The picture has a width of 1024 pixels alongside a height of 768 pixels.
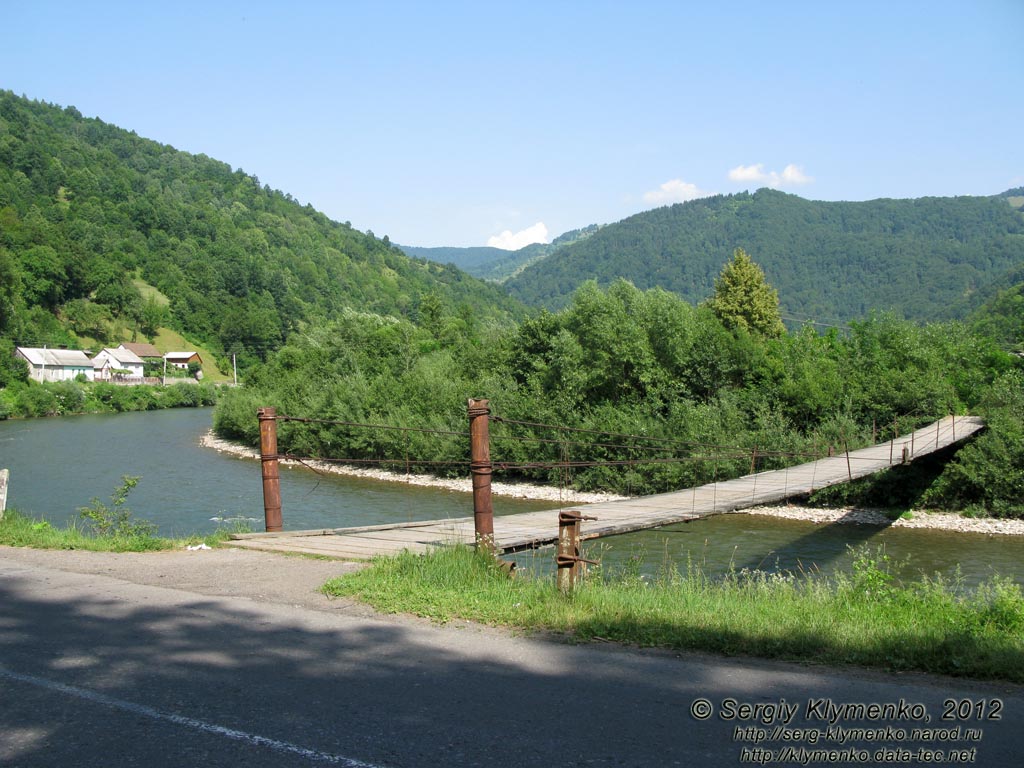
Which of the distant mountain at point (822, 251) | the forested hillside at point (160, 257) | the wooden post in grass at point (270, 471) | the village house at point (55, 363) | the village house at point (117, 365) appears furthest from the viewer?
the distant mountain at point (822, 251)

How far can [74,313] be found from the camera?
7481cm

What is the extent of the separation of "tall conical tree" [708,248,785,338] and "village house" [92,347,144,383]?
1875 inches

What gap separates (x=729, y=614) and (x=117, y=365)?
237ft

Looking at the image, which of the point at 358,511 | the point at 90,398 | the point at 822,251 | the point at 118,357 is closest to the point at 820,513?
the point at 358,511

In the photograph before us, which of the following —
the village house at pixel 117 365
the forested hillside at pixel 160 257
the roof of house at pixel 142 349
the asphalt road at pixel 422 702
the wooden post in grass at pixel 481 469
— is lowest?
the asphalt road at pixel 422 702

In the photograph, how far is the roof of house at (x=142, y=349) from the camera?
235 feet

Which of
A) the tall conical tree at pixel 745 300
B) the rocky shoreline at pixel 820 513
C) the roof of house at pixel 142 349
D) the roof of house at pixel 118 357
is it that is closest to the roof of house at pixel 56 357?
the roof of house at pixel 118 357

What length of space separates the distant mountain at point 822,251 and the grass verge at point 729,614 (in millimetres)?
83720

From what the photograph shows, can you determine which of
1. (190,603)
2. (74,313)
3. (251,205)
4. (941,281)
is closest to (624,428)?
(190,603)

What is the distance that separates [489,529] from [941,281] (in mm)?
122999

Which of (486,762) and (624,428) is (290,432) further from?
(486,762)

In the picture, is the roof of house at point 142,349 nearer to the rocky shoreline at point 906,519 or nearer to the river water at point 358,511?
the river water at point 358,511

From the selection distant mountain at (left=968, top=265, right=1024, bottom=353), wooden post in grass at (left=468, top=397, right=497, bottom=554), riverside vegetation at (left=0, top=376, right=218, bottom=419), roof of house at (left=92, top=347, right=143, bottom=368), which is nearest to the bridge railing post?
wooden post in grass at (left=468, top=397, right=497, bottom=554)

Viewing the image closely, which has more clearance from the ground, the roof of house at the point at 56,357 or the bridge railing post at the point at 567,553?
the roof of house at the point at 56,357
